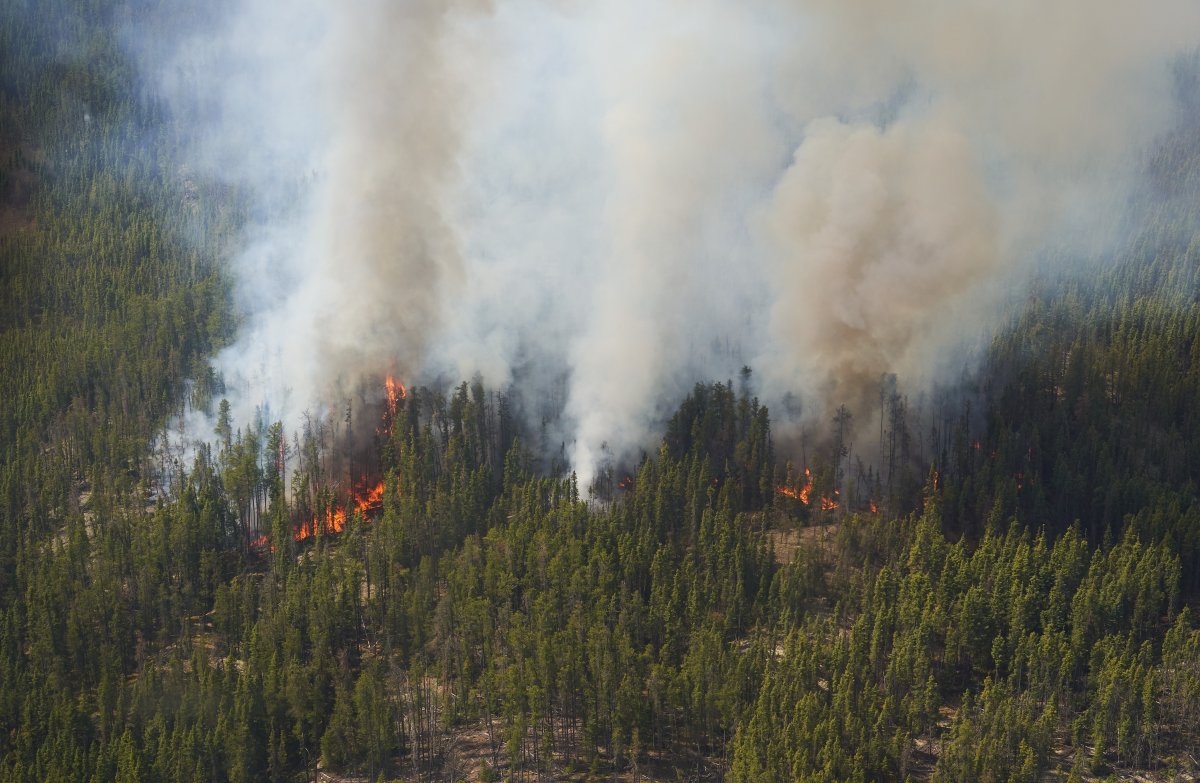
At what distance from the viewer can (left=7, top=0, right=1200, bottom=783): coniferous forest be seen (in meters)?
99.2

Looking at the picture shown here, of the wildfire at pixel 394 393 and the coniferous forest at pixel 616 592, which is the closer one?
the coniferous forest at pixel 616 592

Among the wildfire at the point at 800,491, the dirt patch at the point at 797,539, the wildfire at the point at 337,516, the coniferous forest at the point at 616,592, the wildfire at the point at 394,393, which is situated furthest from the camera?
the wildfire at the point at 394,393

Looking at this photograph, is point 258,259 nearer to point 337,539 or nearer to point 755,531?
point 337,539

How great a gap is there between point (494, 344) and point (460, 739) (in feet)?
210

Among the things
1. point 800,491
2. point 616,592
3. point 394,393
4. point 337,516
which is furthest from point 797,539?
point 394,393

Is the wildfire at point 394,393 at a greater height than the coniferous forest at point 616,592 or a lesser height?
→ greater

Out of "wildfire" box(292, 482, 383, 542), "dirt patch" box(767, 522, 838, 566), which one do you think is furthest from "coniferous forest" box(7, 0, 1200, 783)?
"dirt patch" box(767, 522, 838, 566)

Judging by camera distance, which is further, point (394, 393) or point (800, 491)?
point (394, 393)

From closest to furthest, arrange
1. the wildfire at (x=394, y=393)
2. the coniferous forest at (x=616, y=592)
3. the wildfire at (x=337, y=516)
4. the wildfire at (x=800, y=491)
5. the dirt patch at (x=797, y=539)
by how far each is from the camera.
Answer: the coniferous forest at (x=616, y=592) → the dirt patch at (x=797, y=539) → the wildfire at (x=337, y=516) → the wildfire at (x=800, y=491) → the wildfire at (x=394, y=393)

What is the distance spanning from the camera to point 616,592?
113438mm

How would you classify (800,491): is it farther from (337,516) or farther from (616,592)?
(337,516)

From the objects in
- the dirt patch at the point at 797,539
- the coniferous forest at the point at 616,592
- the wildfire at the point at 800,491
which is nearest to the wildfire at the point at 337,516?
the coniferous forest at the point at 616,592

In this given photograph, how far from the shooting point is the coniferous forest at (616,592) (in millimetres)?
99250

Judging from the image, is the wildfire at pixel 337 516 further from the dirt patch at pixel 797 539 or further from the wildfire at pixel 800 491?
the wildfire at pixel 800 491
